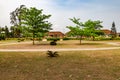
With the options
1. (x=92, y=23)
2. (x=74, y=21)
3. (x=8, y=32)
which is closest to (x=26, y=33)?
(x=74, y=21)

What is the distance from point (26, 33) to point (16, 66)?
23.1 metres

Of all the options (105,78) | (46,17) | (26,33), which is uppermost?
(46,17)

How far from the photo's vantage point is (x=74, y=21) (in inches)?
1458

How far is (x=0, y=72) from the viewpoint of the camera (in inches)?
416

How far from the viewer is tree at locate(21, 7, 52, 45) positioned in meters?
34.0

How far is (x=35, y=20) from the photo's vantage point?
34.0 metres

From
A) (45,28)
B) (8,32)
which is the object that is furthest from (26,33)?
(8,32)

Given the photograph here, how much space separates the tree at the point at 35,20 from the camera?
34000 millimetres

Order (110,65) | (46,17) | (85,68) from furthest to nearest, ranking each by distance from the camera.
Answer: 1. (46,17)
2. (110,65)
3. (85,68)

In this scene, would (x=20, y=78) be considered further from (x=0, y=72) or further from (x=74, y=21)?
(x=74, y=21)

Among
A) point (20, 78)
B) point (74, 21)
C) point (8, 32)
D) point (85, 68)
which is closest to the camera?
point (20, 78)

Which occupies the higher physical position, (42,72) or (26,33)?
(26,33)

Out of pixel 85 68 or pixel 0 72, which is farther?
pixel 85 68

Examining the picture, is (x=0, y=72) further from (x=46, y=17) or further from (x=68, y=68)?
(x=46, y=17)
